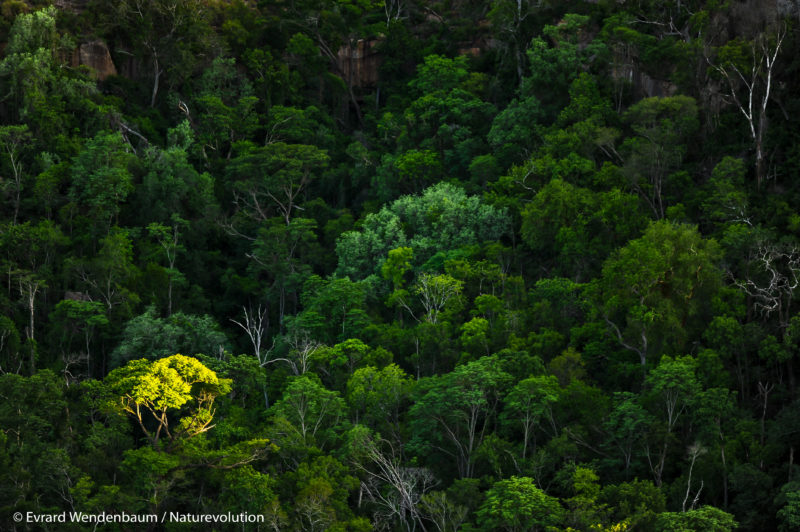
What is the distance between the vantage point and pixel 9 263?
59.8 m

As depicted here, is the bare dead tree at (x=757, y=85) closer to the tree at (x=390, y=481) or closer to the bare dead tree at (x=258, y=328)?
the tree at (x=390, y=481)

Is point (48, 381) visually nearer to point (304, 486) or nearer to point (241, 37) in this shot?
point (304, 486)

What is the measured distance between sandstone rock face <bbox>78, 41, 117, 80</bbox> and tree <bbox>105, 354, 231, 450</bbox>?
24820 mm

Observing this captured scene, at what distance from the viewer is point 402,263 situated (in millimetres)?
59781

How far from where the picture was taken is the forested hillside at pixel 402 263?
47719 mm

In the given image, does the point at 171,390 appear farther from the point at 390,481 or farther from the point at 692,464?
the point at 692,464

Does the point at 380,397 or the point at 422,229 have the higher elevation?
the point at 422,229

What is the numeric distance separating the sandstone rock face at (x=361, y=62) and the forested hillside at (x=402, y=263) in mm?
170

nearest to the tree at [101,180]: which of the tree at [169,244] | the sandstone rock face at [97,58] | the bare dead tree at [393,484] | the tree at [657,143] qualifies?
the tree at [169,244]

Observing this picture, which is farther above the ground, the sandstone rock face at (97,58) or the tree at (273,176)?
the sandstone rock face at (97,58)

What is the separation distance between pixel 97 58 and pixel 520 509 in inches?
1527

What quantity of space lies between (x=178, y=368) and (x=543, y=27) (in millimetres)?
27998

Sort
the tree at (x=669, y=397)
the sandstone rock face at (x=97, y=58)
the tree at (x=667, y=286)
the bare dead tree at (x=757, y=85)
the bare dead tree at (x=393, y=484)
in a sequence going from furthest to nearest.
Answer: the sandstone rock face at (x=97, y=58)
the bare dead tree at (x=757, y=85)
the tree at (x=667, y=286)
the bare dead tree at (x=393, y=484)
the tree at (x=669, y=397)

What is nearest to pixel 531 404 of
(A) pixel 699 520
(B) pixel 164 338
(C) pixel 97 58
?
(A) pixel 699 520
